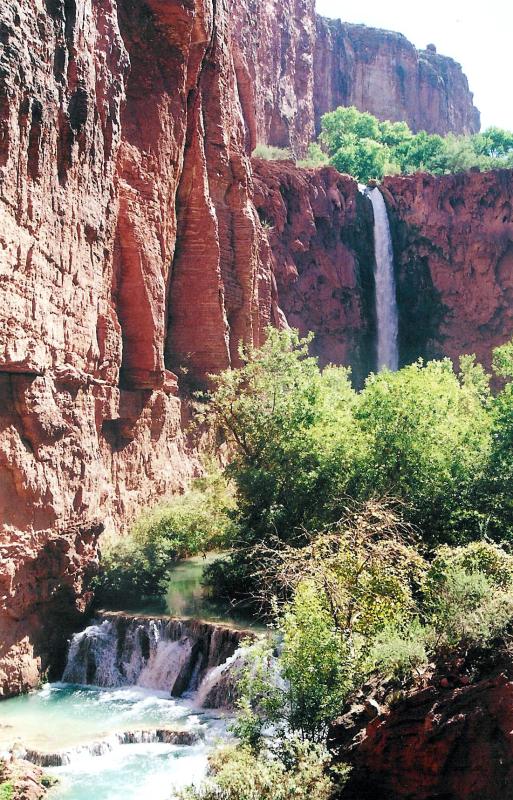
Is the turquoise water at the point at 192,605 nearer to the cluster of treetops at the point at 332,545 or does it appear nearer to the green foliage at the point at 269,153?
the cluster of treetops at the point at 332,545

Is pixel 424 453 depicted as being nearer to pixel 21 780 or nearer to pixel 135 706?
pixel 135 706

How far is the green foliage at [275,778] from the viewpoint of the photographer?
11016mm

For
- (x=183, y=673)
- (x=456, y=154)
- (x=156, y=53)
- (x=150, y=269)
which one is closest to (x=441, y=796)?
(x=183, y=673)

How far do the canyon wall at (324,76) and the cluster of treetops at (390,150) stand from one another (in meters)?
2.36

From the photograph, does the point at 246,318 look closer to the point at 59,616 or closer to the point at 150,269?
the point at 150,269

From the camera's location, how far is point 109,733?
15.7 meters

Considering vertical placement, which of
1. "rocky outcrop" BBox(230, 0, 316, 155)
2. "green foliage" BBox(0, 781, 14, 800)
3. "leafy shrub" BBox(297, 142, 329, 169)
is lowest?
"green foliage" BBox(0, 781, 14, 800)

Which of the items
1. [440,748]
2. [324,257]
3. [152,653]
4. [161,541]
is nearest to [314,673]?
[440,748]

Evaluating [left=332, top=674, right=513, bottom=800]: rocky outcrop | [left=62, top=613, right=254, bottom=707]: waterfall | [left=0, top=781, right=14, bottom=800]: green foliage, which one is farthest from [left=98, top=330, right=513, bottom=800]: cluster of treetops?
[left=0, top=781, right=14, bottom=800]: green foliage

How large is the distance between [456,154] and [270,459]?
4199cm

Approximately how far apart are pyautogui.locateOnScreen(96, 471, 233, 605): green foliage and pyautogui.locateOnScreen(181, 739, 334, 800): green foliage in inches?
396

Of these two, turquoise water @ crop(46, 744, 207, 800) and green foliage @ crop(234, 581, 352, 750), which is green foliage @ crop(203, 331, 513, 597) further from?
green foliage @ crop(234, 581, 352, 750)

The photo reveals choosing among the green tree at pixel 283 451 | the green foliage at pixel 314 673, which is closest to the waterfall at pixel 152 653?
the green tree at pixel 283 451

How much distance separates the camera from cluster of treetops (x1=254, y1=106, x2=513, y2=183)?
185ft
